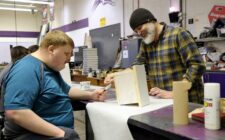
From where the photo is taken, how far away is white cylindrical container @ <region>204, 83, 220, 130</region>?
1.10 metres

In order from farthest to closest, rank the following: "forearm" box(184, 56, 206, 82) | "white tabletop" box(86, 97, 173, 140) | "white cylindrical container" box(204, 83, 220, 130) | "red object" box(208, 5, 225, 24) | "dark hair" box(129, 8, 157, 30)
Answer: "red object" box(208, 5, 225, 24), "dark hair" box(129, 8, 157, 30), "forearm" box(184, 56, 206, 82), "white tabletop" box(86, 97, 173, 140), "white cylindrical container" box(204, 83, 220, 130)

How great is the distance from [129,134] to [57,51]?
66 cm

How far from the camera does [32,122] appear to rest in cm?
133

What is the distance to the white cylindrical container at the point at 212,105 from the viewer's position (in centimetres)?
110

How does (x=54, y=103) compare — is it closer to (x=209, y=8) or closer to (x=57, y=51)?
(x=57, y=51)

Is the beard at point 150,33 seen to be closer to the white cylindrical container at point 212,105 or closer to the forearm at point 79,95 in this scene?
the forearm at point 79,95

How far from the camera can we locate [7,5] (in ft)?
27.3

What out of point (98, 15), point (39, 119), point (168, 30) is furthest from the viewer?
point (98, 15)

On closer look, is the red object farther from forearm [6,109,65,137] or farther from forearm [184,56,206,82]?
forearm [6,109,65,137]

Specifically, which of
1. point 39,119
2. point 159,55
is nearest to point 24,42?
point 159,55

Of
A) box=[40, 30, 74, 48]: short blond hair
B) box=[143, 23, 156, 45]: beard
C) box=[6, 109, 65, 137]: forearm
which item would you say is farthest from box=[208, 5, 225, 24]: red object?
box=[6, 109, 65, 137]: forearm

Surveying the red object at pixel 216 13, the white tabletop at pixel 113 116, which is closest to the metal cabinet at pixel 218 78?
the white tabletop at pixel 113 116

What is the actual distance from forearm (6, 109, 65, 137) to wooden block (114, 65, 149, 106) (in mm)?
529

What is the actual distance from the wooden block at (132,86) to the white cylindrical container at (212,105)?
0.57m
